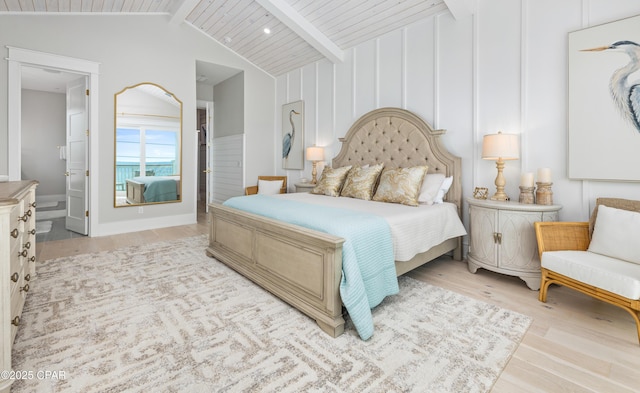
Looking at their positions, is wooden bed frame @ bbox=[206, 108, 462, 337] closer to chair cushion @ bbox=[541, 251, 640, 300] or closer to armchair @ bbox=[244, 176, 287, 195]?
chair cushion @ bbox=[541, 251, 640, 300]

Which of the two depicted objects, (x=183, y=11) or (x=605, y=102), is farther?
(x=183, y=11)

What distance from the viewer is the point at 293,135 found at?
5773 millimetres

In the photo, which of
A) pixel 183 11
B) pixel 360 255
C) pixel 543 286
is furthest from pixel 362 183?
pixel 183 11

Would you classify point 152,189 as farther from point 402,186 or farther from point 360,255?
point 360,255

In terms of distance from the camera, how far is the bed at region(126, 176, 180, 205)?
4897 mm

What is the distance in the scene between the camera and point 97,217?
14.9 feet

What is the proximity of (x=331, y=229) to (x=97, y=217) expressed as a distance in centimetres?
420

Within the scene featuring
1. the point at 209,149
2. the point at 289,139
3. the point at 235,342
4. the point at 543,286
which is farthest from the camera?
the point at 209,149

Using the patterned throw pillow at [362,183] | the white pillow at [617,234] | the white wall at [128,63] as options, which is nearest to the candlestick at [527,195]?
the white pillow at [617,234]

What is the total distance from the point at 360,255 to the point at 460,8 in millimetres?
2979

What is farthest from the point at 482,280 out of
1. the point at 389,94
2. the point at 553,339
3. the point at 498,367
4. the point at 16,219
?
the point at 16,219

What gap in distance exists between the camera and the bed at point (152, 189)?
4.90 m

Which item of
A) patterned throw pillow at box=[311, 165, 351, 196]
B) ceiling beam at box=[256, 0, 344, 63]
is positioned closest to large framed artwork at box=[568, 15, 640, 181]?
patterned throw pillow at box=[311, 165, 351, 196]

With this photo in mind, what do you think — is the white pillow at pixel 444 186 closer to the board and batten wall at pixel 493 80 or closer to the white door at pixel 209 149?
the board and batten wall at pixel 493 80
